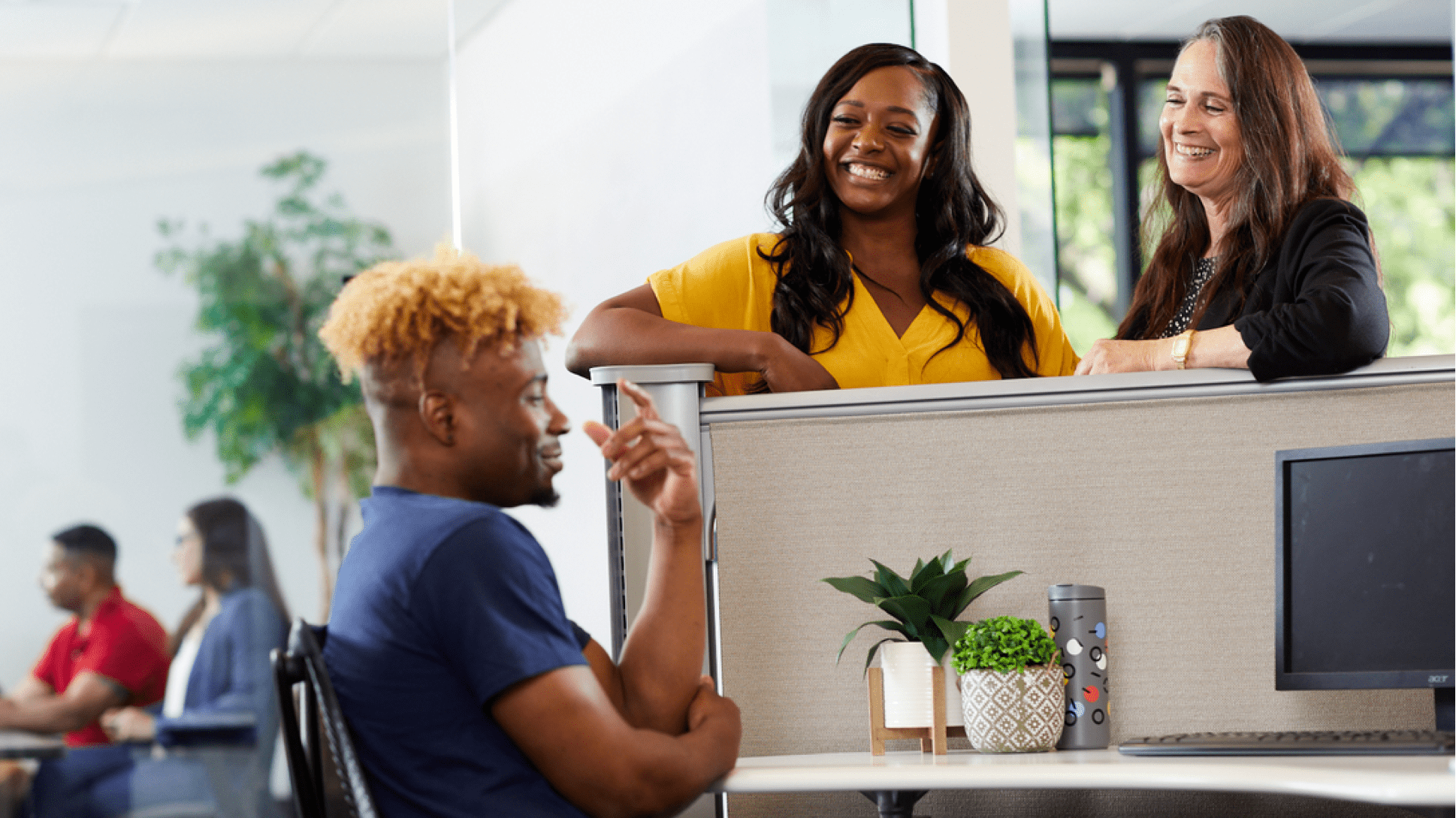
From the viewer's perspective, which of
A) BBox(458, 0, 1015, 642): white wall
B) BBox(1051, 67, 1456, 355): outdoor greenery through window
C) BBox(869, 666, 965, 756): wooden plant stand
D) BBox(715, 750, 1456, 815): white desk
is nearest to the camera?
BBox(715, 750, 1456, 815): white desk

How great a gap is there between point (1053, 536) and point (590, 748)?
715 millimetres

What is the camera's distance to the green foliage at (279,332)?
371cm

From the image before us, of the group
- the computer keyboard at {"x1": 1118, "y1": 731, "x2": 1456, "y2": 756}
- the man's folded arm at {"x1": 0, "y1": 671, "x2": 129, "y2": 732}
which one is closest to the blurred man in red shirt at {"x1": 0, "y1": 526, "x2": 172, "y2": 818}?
the man's folded arm at {"x1": 0, "y1": 671, "x2": 129, "y2": 732}

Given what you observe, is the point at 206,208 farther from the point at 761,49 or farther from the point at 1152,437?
the point at 1152,437

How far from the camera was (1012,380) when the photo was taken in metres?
1.64

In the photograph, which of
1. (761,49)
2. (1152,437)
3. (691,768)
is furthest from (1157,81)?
(691,768)

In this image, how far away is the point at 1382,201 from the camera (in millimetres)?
5324

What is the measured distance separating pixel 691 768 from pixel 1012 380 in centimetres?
67

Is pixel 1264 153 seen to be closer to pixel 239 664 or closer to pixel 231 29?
pixel 231 29

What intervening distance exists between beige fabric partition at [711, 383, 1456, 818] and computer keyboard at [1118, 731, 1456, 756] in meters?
0.18

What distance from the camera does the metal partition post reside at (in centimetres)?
164

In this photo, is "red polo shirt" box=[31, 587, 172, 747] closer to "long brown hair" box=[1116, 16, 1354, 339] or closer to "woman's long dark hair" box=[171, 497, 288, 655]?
"woman's long dark hair" box=[171, 497, 288, 655]

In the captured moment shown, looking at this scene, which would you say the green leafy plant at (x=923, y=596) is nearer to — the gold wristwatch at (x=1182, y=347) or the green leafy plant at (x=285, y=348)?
the gold wristwatch at (x=1182, y=347)

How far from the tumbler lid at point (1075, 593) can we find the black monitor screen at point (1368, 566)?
197 mm
